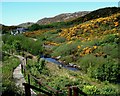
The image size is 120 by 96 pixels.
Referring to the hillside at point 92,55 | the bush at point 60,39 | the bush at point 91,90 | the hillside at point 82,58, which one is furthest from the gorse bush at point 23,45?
the bush at point 91,90

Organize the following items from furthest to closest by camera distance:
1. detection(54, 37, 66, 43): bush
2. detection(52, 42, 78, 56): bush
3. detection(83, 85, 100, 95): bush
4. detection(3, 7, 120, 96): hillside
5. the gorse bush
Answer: detection(54, 37, 66, 43): bush
detection(52, 42, 78, 56): bush
the gorse bush
detection(3, 7, 120, 96): hillside
detection(83, 85, 100, 95): bush

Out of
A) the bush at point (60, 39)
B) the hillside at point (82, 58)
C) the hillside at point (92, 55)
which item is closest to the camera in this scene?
the hillside at point (82, 58)

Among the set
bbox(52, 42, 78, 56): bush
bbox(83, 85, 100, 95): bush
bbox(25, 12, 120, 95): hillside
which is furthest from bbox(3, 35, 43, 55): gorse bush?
bbox(83, 85, 100, 95): bush

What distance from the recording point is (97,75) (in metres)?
22.1

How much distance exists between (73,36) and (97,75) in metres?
24.0

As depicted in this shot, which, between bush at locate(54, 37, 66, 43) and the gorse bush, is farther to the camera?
bush at locate(54, 37, 66, 43)

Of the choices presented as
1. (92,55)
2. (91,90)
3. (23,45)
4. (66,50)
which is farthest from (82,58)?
(91,90)

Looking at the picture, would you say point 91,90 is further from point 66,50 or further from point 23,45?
point 23,45

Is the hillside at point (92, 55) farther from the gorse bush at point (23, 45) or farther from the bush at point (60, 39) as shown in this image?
the gorse bush at point (23, 45)

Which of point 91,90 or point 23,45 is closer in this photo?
point 91,90

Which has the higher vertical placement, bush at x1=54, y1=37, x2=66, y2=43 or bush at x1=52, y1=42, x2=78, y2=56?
bush at x1=54, y1=37, x2=66, y2=43

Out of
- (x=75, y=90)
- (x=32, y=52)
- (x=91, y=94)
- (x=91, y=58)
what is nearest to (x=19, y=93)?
(x=75, y=90)

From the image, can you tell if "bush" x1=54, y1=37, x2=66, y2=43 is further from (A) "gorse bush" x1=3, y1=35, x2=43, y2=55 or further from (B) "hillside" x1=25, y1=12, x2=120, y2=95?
(A) "gorse bush" x1=3, y1=35, x2=43, y2=55

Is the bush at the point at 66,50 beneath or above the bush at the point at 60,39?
beneath
